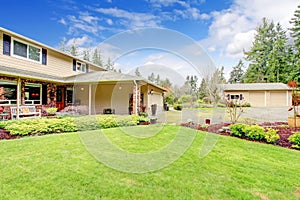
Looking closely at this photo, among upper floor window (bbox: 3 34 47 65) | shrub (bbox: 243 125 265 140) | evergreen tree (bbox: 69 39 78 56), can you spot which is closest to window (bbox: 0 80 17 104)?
upper floor window (bbox: 3 34 47 65)

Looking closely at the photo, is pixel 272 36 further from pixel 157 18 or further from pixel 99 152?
pixel 99 152

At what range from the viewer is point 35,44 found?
12281 mm

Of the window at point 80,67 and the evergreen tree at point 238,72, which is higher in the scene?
the evergreen tree at point 238,72

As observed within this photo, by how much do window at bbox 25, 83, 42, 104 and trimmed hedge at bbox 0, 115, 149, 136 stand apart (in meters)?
4.71

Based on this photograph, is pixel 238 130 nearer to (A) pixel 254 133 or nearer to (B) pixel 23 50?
(A) pixel 254 133

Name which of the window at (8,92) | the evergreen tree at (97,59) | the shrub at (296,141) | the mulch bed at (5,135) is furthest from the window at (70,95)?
the evergreen tree at (97,59)

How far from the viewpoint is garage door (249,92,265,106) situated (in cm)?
2748

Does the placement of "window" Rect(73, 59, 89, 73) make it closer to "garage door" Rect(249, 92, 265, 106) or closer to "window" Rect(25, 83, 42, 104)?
"window" Rect(25, 83, 42, 104)

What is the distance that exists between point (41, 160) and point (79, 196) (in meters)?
1.96

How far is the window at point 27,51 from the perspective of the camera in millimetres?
11149

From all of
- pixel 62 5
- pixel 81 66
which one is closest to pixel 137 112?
pixel 81 66

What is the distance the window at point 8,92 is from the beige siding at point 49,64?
100 cm

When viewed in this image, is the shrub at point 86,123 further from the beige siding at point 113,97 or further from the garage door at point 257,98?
the garage door at point 257,98

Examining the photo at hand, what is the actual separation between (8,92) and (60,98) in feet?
13.2
